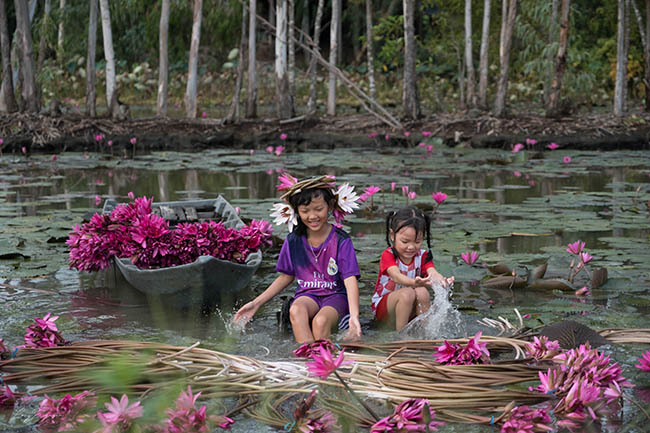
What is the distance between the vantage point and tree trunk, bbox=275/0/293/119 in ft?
56.2

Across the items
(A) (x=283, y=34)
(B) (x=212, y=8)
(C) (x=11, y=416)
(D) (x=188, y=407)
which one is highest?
→ (B) (x=212, y=8)

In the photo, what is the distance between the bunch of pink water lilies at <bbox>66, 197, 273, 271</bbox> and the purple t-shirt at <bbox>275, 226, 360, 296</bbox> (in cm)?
85

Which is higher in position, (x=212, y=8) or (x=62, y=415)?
(x=212, y=8)

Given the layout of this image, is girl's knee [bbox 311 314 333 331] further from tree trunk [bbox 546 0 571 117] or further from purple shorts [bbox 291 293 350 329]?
tree trunk [bbox 546 0 571 117]

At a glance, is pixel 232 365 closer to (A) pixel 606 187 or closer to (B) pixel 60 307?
(B) pixel 60 307

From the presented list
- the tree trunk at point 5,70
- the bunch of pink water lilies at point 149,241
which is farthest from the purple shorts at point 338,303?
the tree trunk at point 5,70

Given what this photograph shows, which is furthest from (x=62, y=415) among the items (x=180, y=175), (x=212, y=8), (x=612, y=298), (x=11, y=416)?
(x=212, y=8)

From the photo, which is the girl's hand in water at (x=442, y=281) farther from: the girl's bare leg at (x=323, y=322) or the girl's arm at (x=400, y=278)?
the girl's bare leg at (x=323, y=322)

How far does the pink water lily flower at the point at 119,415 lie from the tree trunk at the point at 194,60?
577 inches

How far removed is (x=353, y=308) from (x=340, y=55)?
24127 millimetres

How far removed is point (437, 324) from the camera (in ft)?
13.7

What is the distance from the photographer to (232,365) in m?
3.27

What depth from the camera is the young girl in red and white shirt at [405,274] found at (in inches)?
164

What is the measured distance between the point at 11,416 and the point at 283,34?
587 inches
